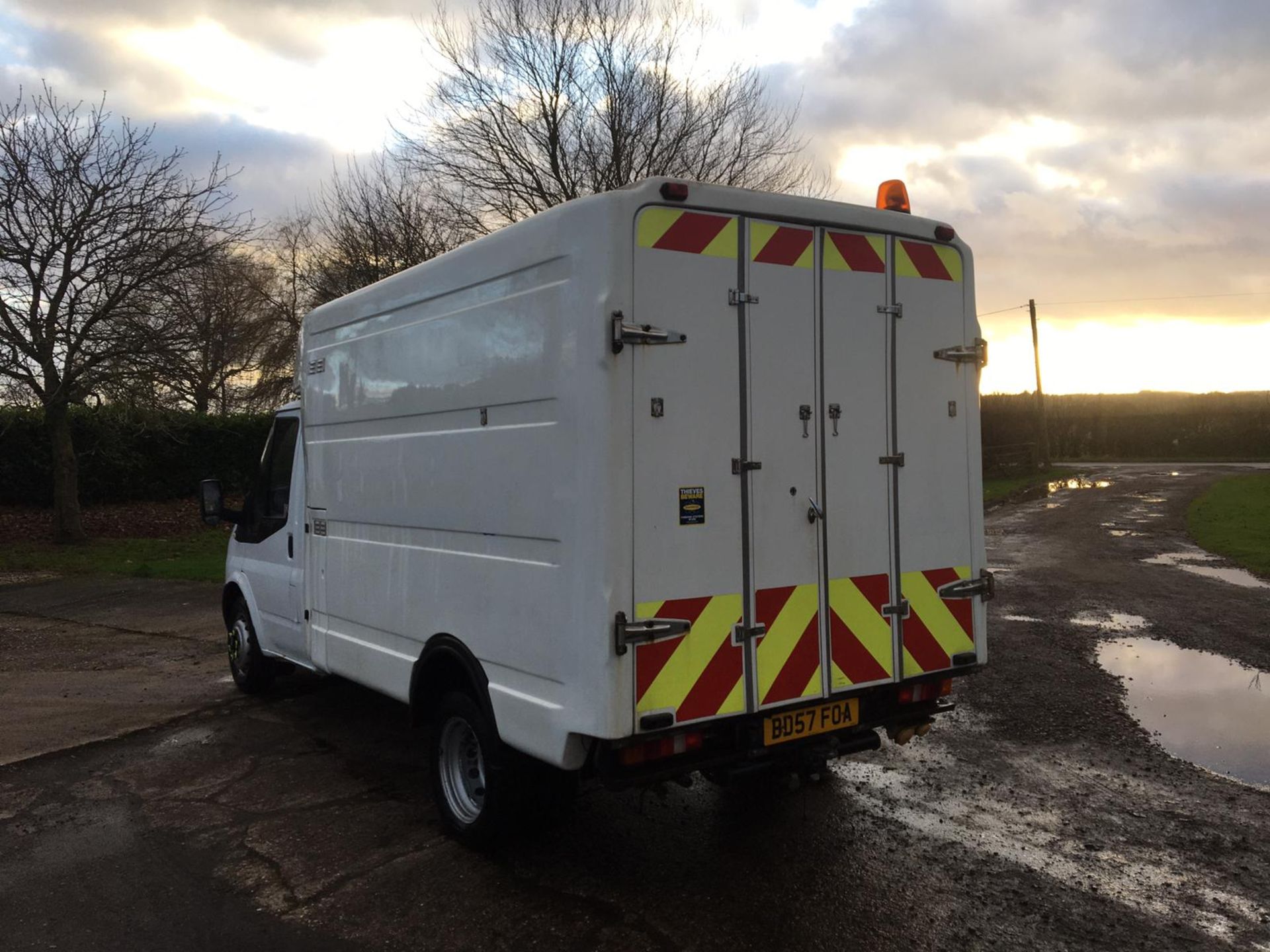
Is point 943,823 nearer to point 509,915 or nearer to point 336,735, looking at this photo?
point 509,915

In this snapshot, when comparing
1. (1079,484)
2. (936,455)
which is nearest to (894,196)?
(936,455)

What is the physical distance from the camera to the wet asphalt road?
11.9 feet

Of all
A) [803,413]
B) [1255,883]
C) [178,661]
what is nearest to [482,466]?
[803,413]

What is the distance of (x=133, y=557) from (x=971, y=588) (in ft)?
53.6

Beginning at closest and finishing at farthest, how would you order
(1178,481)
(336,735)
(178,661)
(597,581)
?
1. (597,581)
2. (336,735)
3. (178,661)
4. (1178,481)

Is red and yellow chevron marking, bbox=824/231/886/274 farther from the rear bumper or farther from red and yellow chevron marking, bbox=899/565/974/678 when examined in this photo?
the rear bumper

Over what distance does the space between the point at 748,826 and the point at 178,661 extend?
639cm

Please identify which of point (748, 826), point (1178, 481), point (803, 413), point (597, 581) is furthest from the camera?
point (1178, 481)

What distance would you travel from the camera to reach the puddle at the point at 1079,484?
27797mm

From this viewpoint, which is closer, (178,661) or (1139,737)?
(1139,737)

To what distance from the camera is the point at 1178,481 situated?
93.9ft

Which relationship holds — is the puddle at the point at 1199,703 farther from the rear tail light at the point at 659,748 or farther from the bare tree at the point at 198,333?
the bare tree at the point at 198,333

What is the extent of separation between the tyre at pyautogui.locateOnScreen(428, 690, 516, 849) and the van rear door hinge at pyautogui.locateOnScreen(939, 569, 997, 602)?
84.6 inches

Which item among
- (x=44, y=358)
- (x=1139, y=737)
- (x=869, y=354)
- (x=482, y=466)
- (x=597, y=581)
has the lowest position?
(x=1139, y=737)
